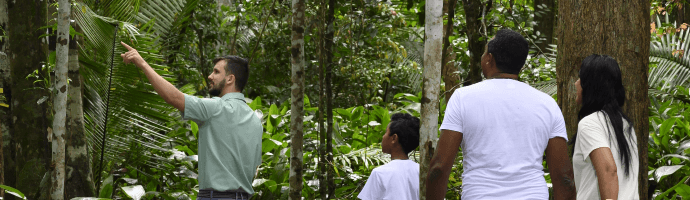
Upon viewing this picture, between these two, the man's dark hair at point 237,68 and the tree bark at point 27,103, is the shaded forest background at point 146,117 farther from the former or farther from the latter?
the man's dark hair at point 237,68

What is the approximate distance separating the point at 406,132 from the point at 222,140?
967 millimetres

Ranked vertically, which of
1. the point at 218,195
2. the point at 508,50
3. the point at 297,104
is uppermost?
the point at 508,50

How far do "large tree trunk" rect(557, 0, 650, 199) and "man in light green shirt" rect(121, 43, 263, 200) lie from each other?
1.83 meters

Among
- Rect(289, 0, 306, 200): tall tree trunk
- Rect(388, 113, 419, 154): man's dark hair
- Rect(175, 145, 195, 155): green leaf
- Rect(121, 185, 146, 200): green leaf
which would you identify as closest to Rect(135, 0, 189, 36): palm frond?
Rect(175, 145, 195, 155): green leaf

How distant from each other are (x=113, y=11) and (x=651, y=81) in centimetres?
594

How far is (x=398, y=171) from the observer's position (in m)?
3.07

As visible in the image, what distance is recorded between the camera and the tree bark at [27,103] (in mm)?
5082

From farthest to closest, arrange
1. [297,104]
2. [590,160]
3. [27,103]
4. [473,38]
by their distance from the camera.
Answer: [27,103], [473,38], [297,104], [590,160]

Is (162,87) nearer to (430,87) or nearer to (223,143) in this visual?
(223,143)

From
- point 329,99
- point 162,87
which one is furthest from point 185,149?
point 162,87

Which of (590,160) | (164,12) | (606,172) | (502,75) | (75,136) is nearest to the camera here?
(502,75)

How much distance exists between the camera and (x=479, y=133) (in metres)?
2.27

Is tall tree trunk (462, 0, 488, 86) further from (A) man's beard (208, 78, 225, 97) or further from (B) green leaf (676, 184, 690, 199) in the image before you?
(A) man's beard (208, 78, 225, 97)

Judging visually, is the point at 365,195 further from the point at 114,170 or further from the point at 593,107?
the point at 114,170
